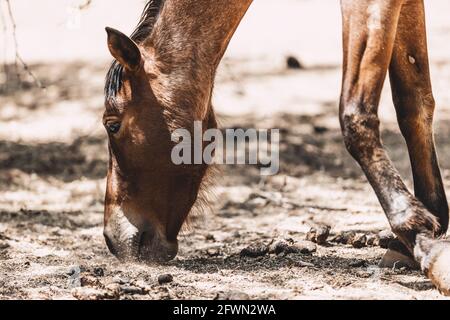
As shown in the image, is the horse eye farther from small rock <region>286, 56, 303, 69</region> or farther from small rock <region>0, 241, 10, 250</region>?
small rock <region>286, 56, 303, 69</region>

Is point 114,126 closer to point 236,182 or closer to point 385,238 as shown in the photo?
point 385,238

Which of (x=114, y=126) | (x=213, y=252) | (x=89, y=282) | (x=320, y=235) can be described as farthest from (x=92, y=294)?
(x=320, y=235)

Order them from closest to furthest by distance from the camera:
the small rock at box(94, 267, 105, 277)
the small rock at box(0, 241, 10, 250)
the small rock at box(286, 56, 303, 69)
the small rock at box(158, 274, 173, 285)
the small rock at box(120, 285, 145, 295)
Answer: the small rock at box(120, 285, 145, 295) < the small rock at box(158, 274, 173, 285) < the small rock at box(94, 267, 105, 277) < the small rock at box(0, 241, 10, 250) < the small rock at box(286, 56, 303, 69)

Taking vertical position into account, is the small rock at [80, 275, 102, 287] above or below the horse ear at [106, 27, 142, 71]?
below

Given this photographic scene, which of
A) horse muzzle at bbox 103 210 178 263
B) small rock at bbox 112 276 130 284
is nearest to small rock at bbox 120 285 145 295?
small rock at bbox 112 276 130 284

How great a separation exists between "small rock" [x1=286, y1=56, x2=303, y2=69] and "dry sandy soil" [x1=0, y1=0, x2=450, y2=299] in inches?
4.9

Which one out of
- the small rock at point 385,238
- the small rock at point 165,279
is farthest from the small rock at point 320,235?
the small rock at point 165,279

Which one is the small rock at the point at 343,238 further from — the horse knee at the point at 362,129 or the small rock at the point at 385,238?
the horse knee at the point at 362,129

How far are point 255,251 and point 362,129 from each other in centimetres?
114

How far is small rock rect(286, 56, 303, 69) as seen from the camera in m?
10.1

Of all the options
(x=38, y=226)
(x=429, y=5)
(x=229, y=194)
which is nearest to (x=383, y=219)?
(x=229, y=194)

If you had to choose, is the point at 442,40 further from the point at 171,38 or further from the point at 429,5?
the point at 171,38

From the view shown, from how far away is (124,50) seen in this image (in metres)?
4.42

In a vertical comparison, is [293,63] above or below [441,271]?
above
